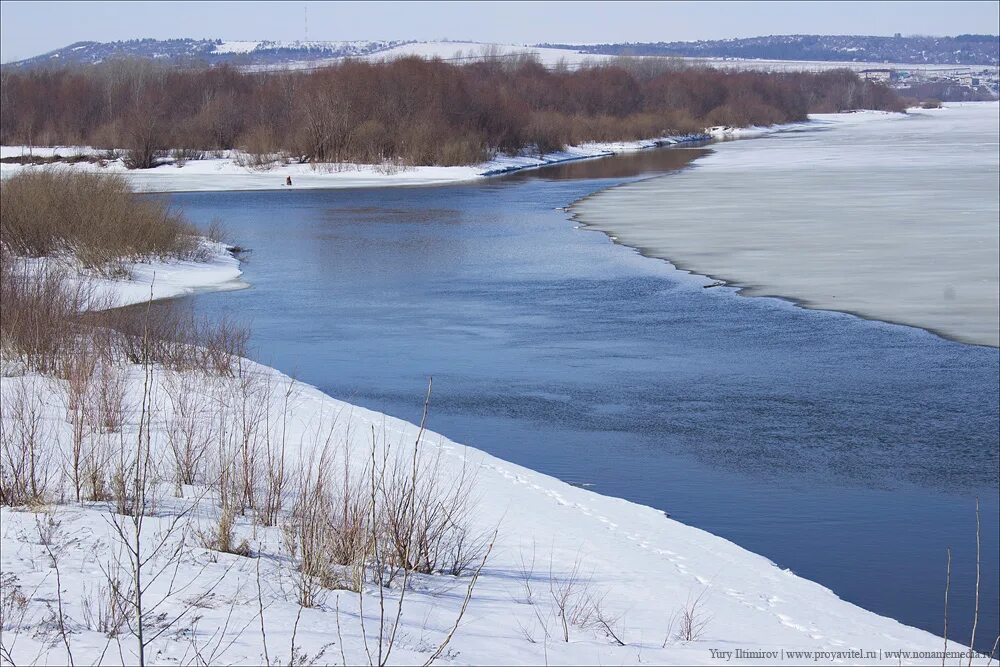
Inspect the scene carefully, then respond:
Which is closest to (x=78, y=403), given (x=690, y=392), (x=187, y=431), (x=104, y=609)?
(x=187, y=431)

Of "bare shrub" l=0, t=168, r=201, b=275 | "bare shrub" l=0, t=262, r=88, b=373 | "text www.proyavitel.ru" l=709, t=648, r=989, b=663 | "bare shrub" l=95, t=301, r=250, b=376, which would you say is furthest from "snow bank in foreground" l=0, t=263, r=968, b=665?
"bare shrub" l=0, t=168, r=201, b=275

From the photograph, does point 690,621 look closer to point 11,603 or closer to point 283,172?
point 11,603

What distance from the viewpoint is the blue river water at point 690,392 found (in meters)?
8.45

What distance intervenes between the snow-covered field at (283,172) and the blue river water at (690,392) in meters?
24.1

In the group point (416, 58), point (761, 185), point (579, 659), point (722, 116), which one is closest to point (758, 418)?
point (579, 659)

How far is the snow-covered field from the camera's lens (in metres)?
47.7

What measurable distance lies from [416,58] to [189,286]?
1848 inches

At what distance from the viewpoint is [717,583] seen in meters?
6.87

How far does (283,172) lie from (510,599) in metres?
50.3

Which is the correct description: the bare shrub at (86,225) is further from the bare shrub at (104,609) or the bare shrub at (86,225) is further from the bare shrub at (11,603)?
the bare shrub at (104,609)

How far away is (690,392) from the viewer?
1250 cm

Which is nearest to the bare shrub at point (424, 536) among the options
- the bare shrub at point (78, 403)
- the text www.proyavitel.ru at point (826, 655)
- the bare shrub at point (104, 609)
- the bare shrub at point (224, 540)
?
the bare shrub at point (224, 540)

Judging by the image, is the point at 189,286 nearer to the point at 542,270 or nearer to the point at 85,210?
the point at 85,210

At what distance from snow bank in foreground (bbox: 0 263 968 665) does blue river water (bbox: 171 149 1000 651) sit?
2.60ft
